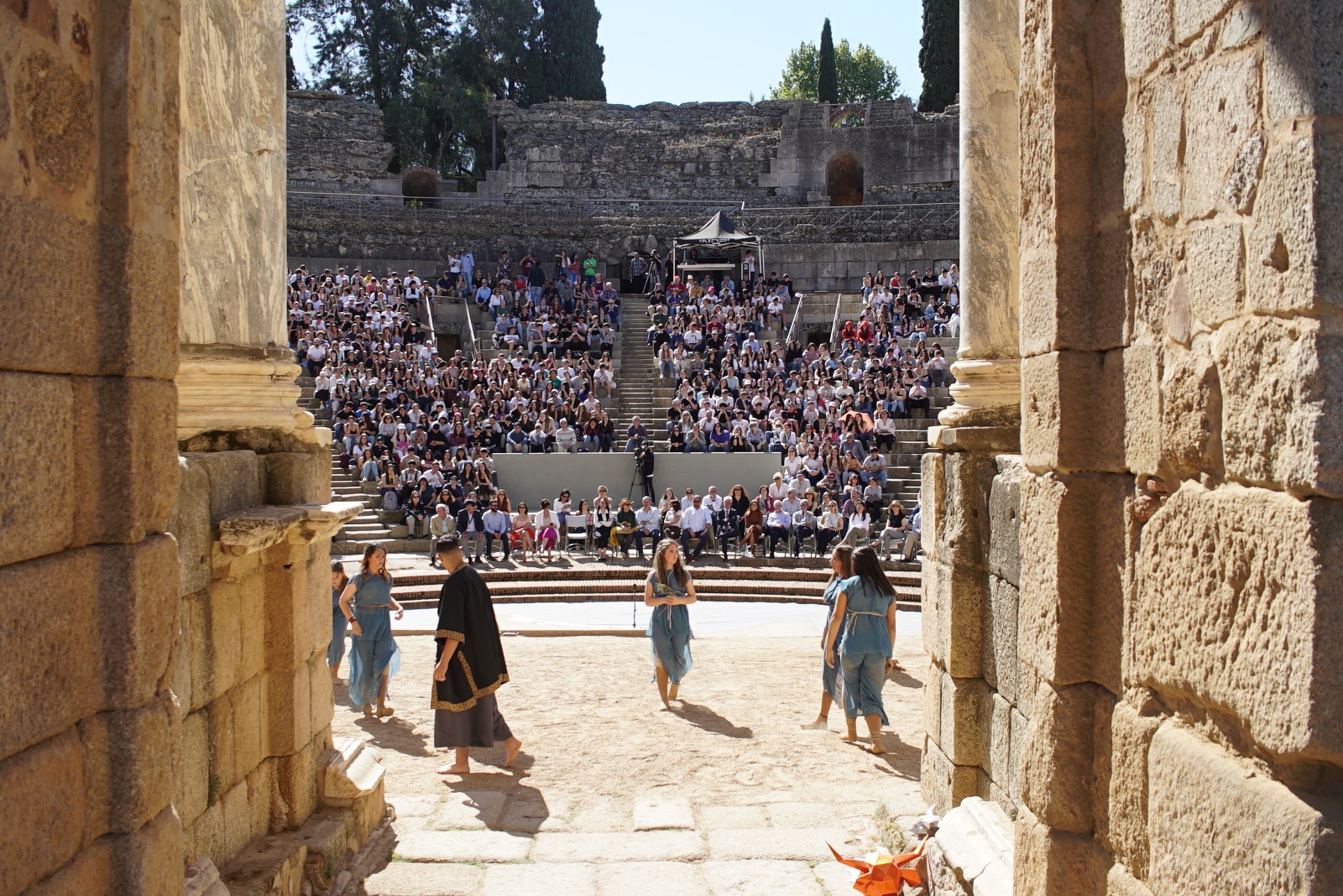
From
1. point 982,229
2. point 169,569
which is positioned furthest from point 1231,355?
point 982,229

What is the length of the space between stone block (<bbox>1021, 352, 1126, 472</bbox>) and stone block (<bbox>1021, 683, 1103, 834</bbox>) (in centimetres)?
68

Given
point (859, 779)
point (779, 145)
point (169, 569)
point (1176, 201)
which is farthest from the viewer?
point (779, 145)

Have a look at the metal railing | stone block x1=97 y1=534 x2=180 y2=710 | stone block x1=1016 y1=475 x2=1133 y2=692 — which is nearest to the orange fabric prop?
stone block x1=1016 y1=475 x2=1133 y2=692

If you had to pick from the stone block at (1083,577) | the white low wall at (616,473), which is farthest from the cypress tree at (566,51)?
the stone block at (1083,577)

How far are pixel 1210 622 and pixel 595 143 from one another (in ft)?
121

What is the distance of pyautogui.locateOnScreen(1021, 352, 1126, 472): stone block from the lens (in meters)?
3.49

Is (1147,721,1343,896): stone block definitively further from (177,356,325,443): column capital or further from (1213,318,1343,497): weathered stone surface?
(177,356,325,443): column capital

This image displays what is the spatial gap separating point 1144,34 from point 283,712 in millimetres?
4642

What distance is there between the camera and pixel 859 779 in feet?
24.6

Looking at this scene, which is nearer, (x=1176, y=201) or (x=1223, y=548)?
(x=1223, y=548)

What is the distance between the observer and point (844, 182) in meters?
39.9

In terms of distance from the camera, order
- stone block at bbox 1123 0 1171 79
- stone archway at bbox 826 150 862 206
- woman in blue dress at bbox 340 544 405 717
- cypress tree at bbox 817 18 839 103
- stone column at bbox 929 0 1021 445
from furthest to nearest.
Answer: cypress tree at bbox 817 18 839 103 → stone archway at bbox 826 150 862 206 → woman in blue dress at bbox 340 544 405 717 → stone column at bbox 929 0 1021 445 → stone block at bbox 1123 0 1171 79

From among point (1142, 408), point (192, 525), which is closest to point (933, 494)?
point (1142, 408)

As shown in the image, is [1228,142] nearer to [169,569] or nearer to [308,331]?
[169,569]
